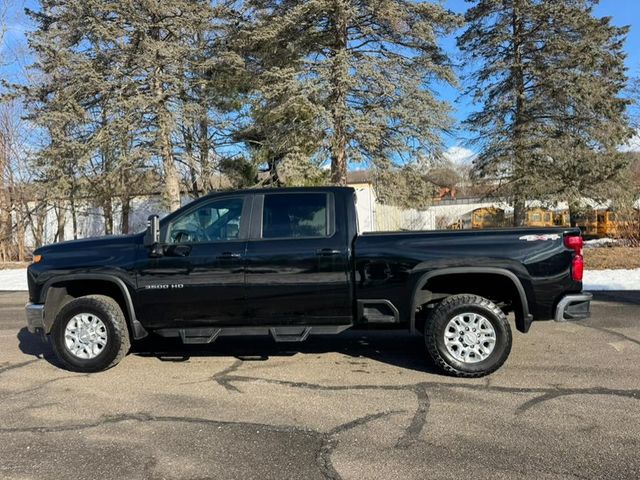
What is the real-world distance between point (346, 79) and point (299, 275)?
406 inches

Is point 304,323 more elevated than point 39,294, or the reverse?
point 39,294

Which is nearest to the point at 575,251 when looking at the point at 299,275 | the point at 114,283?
the point at 299,275

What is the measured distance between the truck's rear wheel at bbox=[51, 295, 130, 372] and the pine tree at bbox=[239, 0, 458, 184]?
9.82 m

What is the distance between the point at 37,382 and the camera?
5484 millimetres

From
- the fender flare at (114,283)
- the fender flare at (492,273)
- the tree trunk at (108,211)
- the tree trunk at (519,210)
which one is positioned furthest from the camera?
the tree trunk at (108,211)

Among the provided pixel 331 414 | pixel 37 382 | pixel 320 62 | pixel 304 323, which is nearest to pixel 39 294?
pixel 37 382

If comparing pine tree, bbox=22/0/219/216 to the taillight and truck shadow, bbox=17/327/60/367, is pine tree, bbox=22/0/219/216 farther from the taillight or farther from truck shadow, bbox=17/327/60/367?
the taillight

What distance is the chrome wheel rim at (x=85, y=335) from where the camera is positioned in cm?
574

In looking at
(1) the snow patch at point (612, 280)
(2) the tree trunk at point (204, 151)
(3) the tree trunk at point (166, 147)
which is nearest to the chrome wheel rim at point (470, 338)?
(1) the snow patch at point (612, 280)

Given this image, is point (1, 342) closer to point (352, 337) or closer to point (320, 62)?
point (352, 337)

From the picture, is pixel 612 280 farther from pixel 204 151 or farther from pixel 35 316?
pixel 204 151

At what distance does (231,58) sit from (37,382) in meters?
13.3

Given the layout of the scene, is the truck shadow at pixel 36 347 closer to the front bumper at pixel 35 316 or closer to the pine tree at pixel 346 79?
the front bumper at pixel 35 316

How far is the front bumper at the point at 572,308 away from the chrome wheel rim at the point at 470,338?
683 mm
